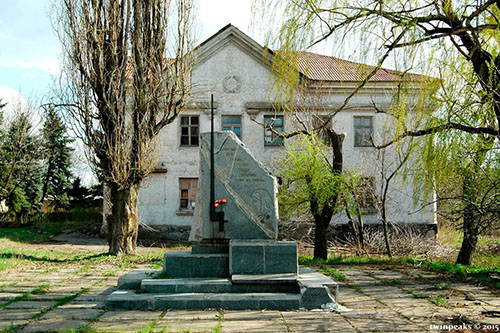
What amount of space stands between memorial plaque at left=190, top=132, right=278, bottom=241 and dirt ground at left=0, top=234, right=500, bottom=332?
169 centimetres

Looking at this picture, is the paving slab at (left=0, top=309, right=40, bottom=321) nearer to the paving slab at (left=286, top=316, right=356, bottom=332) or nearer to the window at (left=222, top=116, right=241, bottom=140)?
the paving slab at (left=286, top=316, right=356, bottom=332)

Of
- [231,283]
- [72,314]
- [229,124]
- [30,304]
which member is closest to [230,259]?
[231,283]

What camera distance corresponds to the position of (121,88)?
13766 millimetres

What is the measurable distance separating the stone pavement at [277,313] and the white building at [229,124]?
13420mm

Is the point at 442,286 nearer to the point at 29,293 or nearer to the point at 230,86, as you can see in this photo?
the point at 29,293

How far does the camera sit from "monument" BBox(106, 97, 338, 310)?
6.39 metres

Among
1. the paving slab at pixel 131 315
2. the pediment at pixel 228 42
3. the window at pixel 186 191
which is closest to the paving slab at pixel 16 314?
the paving slab at pixel 131 315

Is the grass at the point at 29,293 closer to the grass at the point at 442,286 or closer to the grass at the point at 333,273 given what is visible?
the grass at the point at 333,273

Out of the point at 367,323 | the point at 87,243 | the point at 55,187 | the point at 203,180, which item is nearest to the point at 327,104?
the point at 87,243

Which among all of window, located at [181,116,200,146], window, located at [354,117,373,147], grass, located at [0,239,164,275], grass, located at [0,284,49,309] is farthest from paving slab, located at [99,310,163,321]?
window, located at [354,117,373,147]

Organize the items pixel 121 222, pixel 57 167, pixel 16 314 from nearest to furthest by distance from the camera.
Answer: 1. pixel 16 314
2. pixel 121 222
3. pixel 57 167

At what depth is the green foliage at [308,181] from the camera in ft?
40.6

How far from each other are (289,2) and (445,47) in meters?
2.55

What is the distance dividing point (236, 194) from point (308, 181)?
204 inches
